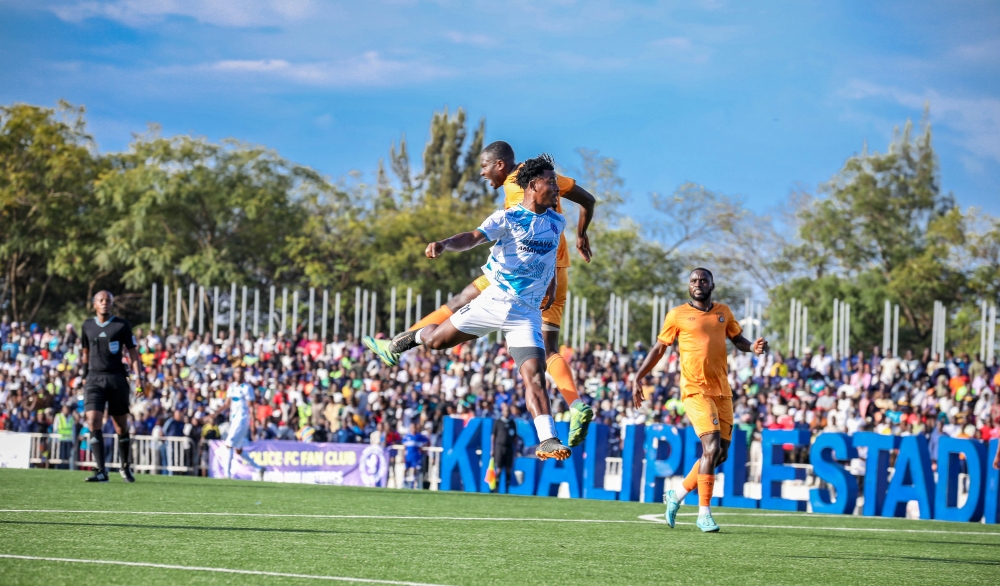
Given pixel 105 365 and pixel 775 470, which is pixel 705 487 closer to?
pixel 775 470

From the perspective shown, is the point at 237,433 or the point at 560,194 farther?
the point at 237,433

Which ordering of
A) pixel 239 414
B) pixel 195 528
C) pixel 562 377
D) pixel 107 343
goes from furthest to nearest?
pixel 239 414
pixel 107 343
pixel 562 377
pixel 195 528

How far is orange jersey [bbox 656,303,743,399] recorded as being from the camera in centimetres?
1045

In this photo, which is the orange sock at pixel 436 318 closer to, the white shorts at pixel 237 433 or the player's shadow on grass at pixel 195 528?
the player's shadow on grass at pixel 195 528

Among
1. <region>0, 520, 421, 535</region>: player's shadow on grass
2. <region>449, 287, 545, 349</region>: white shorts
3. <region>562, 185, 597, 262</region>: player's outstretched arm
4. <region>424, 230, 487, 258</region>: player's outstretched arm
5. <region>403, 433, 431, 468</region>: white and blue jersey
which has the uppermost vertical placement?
<region>562, 185, 597, 262</region>: player's outstretched arm

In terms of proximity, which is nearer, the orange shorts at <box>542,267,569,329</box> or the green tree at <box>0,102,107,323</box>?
the orange shorts at <box>542,267,569,329</box>

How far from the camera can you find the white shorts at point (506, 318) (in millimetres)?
8070

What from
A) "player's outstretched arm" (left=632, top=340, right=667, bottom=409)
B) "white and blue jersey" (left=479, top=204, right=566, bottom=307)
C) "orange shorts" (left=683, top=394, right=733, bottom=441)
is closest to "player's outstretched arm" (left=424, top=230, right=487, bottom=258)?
"white and blue jersey" (left=479, top=204, right=566, bottom=307)

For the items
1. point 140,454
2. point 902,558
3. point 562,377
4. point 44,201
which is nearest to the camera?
point 902,558

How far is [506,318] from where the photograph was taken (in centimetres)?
809

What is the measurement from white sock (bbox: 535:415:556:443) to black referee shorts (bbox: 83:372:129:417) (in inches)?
289

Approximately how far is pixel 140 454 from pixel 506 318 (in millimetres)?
18362

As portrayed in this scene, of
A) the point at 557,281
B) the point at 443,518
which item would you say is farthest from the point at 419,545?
the point at 443,518

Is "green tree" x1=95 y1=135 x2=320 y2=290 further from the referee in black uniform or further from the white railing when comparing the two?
the referee in black uniform
